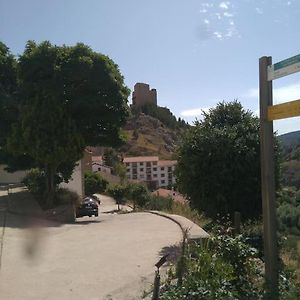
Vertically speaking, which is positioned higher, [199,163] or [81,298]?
[199,163]

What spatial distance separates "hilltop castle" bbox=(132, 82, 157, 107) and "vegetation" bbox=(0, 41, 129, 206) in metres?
145

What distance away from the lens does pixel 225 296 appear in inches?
177

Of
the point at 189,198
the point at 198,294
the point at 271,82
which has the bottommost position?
the point at 198,294

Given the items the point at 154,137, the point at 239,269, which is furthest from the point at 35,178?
the point at 154,137

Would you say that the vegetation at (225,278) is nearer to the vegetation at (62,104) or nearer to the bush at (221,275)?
the bush at (221,275)

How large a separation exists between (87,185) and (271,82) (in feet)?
156

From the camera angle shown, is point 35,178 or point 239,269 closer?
point 239,269

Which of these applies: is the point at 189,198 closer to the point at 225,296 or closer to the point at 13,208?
the point at 225,296

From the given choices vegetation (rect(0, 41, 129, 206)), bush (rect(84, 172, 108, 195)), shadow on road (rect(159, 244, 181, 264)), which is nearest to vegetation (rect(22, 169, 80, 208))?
vegetation (rect(0, 41, 129, 206))

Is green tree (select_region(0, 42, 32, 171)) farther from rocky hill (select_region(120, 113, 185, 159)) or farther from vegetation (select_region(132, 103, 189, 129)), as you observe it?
vegetation (select_region(132, 103, 189, 129))

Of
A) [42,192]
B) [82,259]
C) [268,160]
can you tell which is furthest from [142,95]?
[268,160]

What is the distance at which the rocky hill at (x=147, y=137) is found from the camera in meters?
148

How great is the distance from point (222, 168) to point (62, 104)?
867 cm

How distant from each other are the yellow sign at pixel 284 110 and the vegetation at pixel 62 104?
10965 millimetres
